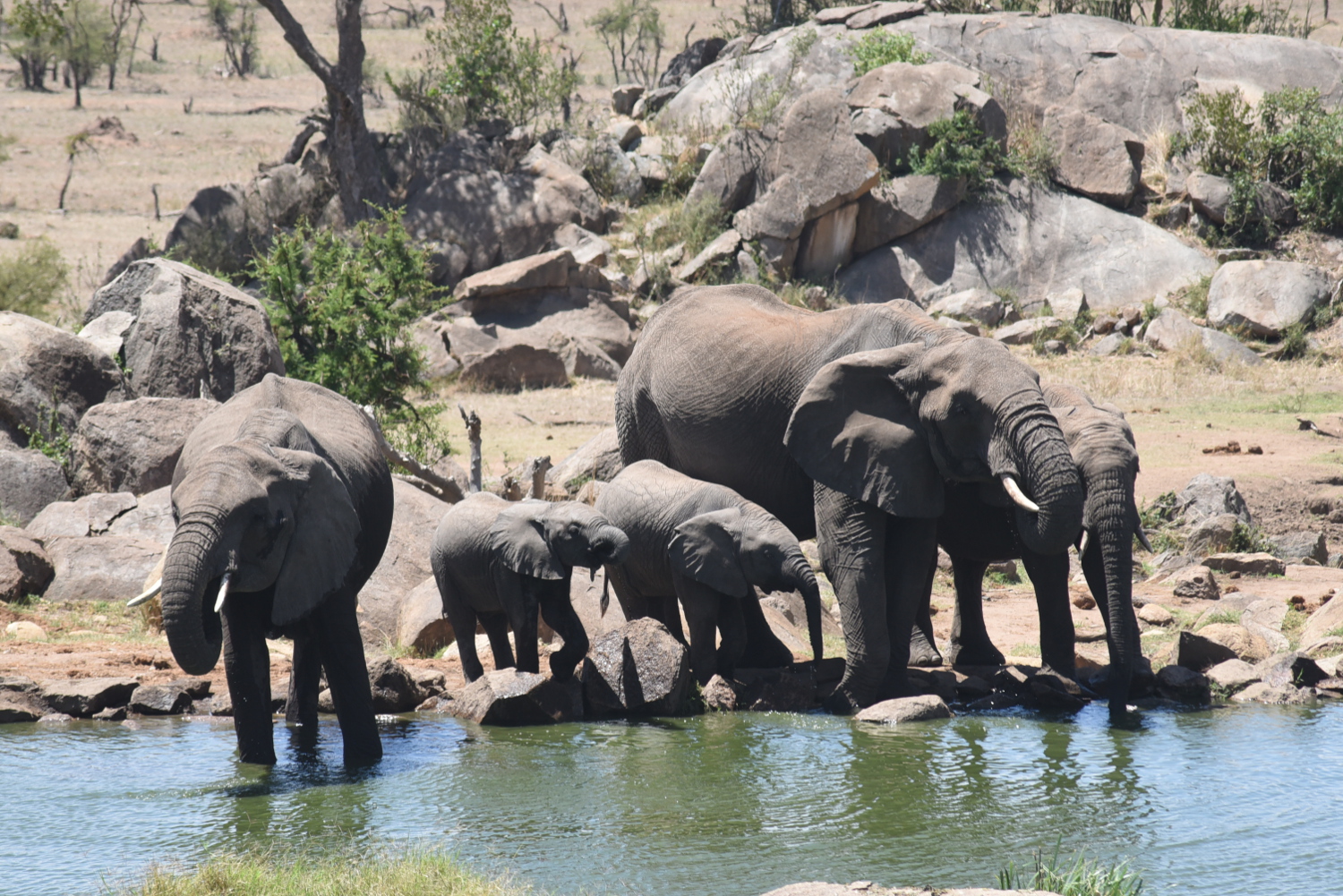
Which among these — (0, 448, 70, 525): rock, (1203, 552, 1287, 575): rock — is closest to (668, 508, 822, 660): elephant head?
(1203, 552, 1287, 575): rock

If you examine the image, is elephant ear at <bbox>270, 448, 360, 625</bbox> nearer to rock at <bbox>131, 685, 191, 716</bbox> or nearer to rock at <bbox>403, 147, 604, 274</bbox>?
rock at <bbox>131, 685, 191, 716</bbox>

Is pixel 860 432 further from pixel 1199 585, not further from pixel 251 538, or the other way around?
pixel 1199 585

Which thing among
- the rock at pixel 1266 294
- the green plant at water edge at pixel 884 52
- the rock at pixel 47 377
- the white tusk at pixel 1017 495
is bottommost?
the white tusk at pixel 1017 495

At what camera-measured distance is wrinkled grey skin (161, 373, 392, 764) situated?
6551mm

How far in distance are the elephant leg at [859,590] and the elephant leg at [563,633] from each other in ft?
5.78

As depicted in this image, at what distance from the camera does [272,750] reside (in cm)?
791

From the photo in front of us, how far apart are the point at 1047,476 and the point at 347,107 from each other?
78.4 feet

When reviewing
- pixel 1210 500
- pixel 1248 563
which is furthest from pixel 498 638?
pixel 1210 500

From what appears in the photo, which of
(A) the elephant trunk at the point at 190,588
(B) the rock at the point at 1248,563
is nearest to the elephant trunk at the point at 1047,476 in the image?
(A) the elephant trunk at the point at 190,588

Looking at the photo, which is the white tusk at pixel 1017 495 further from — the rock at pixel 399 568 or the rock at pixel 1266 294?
the rock at pixel 1266 294

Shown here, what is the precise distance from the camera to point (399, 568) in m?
12.5

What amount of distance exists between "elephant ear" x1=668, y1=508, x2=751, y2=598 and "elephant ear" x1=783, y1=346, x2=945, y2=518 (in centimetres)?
71

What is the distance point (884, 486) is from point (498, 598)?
9.02 ft

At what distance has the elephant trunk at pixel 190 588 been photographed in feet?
20.8
